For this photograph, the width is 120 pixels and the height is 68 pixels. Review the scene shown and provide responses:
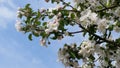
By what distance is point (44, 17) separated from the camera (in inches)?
239

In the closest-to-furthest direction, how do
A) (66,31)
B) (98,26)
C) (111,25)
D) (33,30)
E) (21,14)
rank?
(98,26) < (111,25) < (66,31) < (33,30) < (21,14)

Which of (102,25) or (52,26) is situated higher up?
(52,26)

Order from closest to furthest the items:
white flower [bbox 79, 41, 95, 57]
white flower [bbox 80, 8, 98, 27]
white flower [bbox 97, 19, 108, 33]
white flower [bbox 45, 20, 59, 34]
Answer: white flower [bbox 80, 8, 98, 27]
white flower [bbox 97, 19, 108, 33]
white flower [bbox 79, 41, 95, 57]
white flower [bbox 45, 20, 59, 34]

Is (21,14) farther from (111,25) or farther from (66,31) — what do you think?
(111,25)

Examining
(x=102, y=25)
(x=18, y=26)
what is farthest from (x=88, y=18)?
(x=18, y=26)

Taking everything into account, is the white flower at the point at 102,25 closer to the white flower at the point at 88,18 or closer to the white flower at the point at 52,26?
the white flower at the point at 88,18

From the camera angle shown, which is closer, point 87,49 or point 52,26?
point 87,49

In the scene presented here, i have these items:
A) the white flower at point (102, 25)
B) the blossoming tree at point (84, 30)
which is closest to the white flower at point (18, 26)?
the blossoming tree at point (84, 30)

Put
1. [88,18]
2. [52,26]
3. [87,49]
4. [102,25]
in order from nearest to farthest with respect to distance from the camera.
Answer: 1. [88,18]
2. [102,25]
3. [87,49]
4. [52,26]

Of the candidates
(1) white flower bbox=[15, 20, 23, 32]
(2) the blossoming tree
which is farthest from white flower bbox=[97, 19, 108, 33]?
(1) white flower bbox=[15, 20, 23, 32]

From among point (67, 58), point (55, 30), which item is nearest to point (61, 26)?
point (55, 30)

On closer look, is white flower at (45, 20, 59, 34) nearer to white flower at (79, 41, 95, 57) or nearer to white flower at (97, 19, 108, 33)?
white flower at (79, 41, 95, 57)

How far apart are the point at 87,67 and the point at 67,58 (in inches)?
23.4

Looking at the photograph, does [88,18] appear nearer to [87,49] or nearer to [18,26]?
[87,49]
